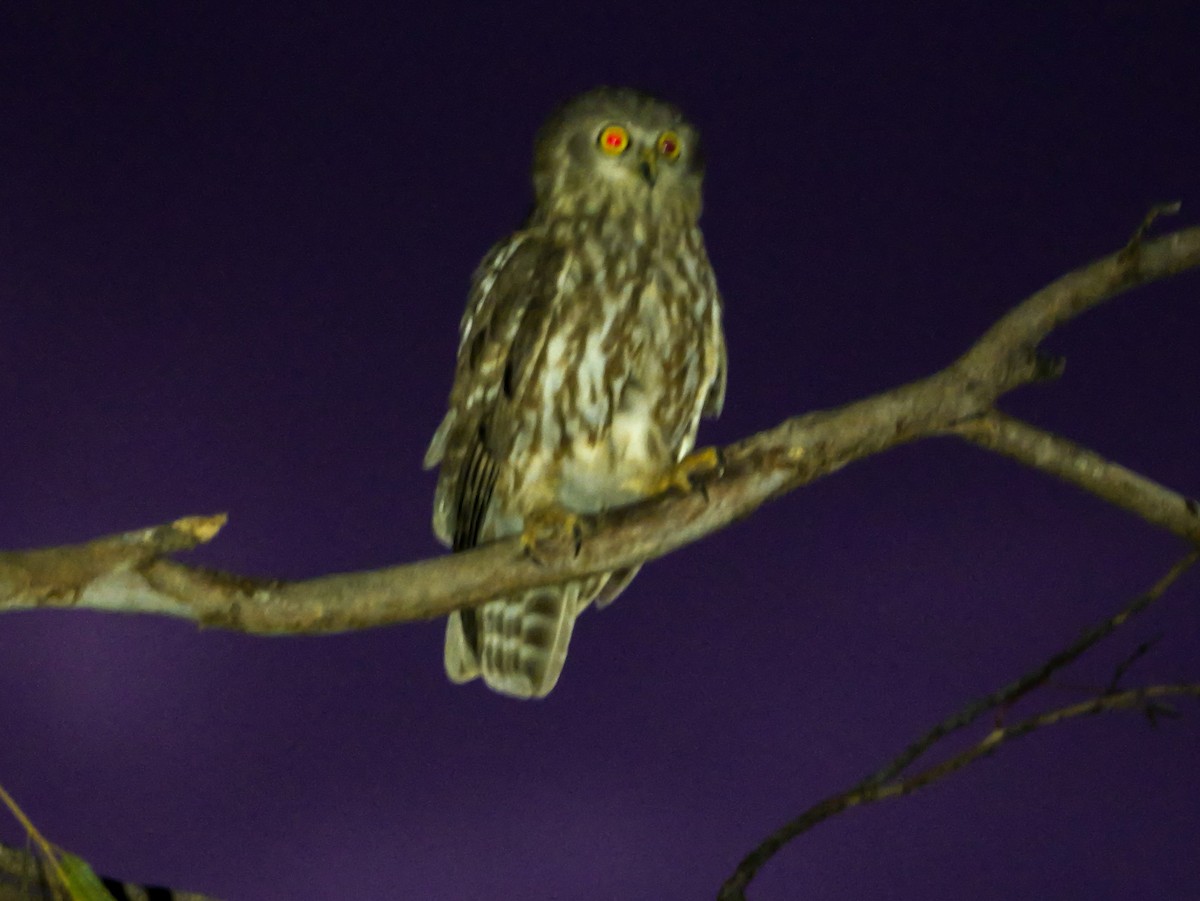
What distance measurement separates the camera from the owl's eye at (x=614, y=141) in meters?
2.43

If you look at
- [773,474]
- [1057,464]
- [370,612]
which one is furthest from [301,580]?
[1057,464]

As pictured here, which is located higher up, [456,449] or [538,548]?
[456,449]

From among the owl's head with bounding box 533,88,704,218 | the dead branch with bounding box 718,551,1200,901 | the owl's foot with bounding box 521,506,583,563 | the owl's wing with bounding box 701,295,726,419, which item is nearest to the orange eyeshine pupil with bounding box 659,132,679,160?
the owl's head with bounding box 533,88,704,218

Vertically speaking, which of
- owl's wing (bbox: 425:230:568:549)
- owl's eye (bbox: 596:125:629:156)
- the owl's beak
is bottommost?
owl's wing (bbox: 425:230:568:549)

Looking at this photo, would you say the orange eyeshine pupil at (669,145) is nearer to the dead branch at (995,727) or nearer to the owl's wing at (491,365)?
the owl's wing at (491,365)

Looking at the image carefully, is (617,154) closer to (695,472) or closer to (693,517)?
(695,472)

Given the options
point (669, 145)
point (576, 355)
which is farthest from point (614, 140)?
point (576, 355)

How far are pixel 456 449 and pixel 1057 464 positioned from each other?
1154 mm

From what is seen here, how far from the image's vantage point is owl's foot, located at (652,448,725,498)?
6.67 feet

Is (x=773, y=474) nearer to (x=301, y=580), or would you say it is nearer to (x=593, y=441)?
(x=593, y=441)

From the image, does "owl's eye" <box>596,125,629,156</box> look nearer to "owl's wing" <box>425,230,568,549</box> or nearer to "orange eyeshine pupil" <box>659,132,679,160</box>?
"orange eyeshine pupil" <box>659,132,679,160</box>

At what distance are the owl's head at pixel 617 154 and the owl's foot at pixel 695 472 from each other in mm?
543

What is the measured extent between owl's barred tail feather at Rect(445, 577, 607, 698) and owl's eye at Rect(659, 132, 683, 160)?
89cm

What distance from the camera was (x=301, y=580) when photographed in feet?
5.99
